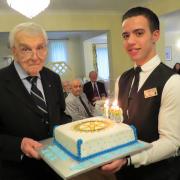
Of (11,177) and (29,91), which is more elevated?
(29,91)

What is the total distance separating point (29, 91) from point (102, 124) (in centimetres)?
46

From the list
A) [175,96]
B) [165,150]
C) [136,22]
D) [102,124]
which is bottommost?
[165,150]

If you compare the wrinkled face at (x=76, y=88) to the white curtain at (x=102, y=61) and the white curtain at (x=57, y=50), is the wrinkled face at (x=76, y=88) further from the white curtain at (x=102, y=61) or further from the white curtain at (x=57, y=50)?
the white curtain at (x=102, y=61)

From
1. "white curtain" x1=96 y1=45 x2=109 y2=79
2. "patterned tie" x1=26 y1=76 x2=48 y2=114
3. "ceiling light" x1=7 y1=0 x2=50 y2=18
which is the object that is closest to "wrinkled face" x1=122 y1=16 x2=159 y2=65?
"patterned tie" x1=26 y1=76 x2=48 y2=114

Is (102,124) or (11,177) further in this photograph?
(11,177)

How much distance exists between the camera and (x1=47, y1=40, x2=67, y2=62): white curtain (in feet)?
26.5

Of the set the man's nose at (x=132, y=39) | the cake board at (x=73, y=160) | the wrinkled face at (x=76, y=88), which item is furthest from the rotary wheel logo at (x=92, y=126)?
the wrinkled face at (x=76, y=88)

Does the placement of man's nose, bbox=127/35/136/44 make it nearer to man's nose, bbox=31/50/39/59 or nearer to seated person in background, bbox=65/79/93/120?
man's nose, bbox=31/50/39/59

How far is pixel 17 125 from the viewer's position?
119 centimetres

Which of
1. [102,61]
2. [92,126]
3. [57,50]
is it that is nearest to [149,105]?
[92,126]

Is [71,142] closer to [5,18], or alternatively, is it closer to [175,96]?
[175,96]

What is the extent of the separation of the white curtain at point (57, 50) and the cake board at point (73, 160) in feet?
23.9

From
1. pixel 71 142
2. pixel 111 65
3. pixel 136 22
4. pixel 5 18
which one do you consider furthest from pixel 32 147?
pixel 111 65

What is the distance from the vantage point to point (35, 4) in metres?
2.33
